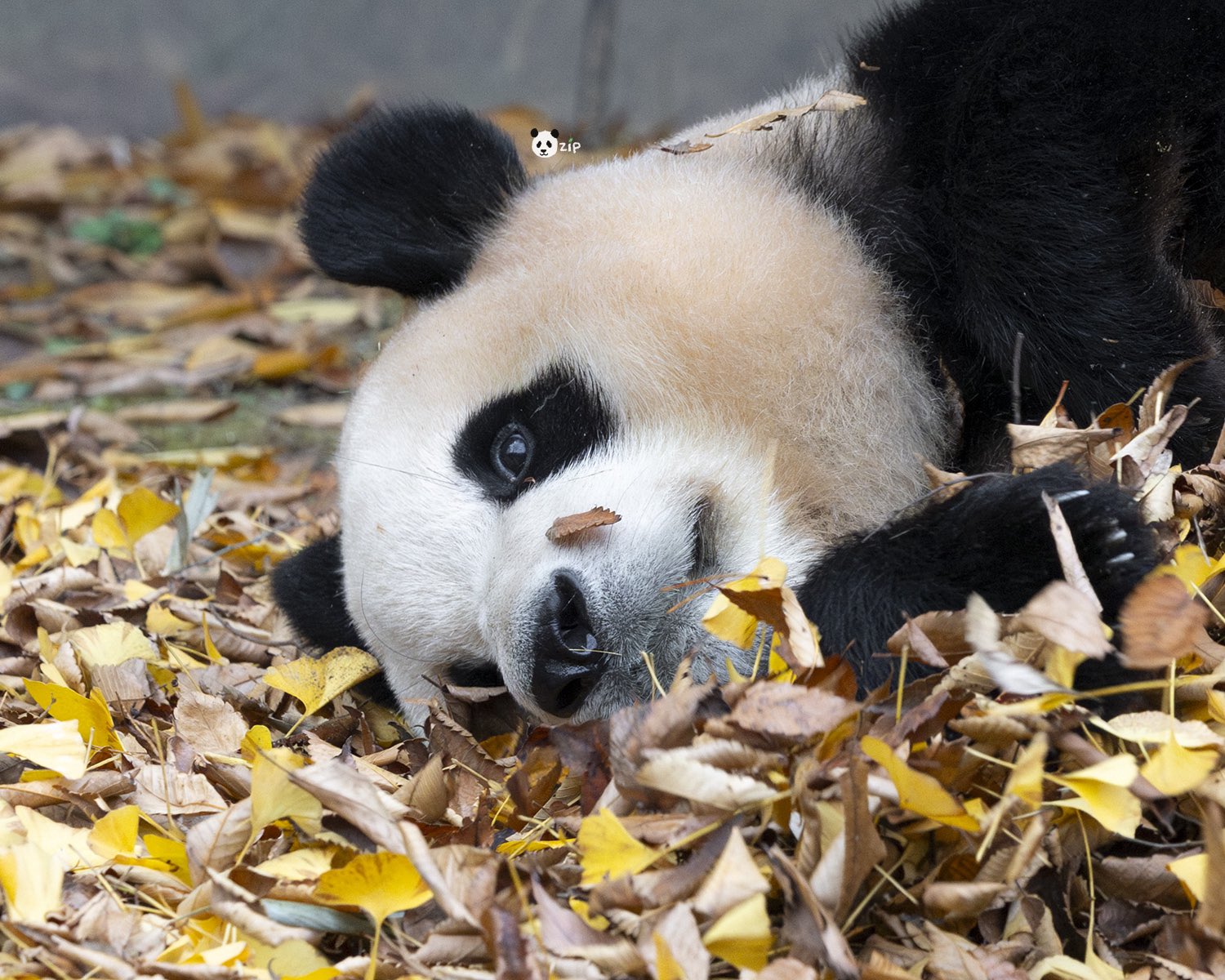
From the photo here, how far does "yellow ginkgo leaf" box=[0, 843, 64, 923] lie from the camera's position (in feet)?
6.17

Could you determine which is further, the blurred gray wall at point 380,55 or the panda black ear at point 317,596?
the blurred gray wall at point 380,55

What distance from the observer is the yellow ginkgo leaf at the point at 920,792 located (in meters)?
1.63

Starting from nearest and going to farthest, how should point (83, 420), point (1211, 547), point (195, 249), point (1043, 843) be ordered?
1. point (1043, 843)
2. point (1211, 547)
3. point (83, 420)
4. point (195, 249)

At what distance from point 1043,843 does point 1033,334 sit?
2.93ft

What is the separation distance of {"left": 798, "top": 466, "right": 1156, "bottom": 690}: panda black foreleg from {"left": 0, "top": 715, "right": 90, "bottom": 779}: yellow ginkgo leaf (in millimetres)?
1317

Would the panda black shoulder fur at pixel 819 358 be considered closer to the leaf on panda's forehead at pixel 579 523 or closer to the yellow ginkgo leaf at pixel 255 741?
the leaf on panda's forehead at pixel 579 523

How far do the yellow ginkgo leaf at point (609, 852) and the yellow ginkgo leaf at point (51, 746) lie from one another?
1048 mm

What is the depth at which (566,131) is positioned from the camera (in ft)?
23.4

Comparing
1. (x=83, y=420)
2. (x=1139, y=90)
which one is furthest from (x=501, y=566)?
(x=83, y=420)

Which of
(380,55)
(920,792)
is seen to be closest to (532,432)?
(920,792)

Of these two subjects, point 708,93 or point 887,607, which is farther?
point 708,93

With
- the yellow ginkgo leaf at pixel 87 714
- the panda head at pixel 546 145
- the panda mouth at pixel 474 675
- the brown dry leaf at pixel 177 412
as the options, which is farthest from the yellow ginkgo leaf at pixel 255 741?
the brown dry leaf at pixel 177 412

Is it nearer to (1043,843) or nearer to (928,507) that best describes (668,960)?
(1043,843)

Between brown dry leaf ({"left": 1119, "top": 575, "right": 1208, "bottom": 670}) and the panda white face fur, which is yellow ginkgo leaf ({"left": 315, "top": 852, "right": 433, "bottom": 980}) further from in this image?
brown dry leaf ({"left": 1119, "top": 575, "right": 1208, "bottom": 670})
